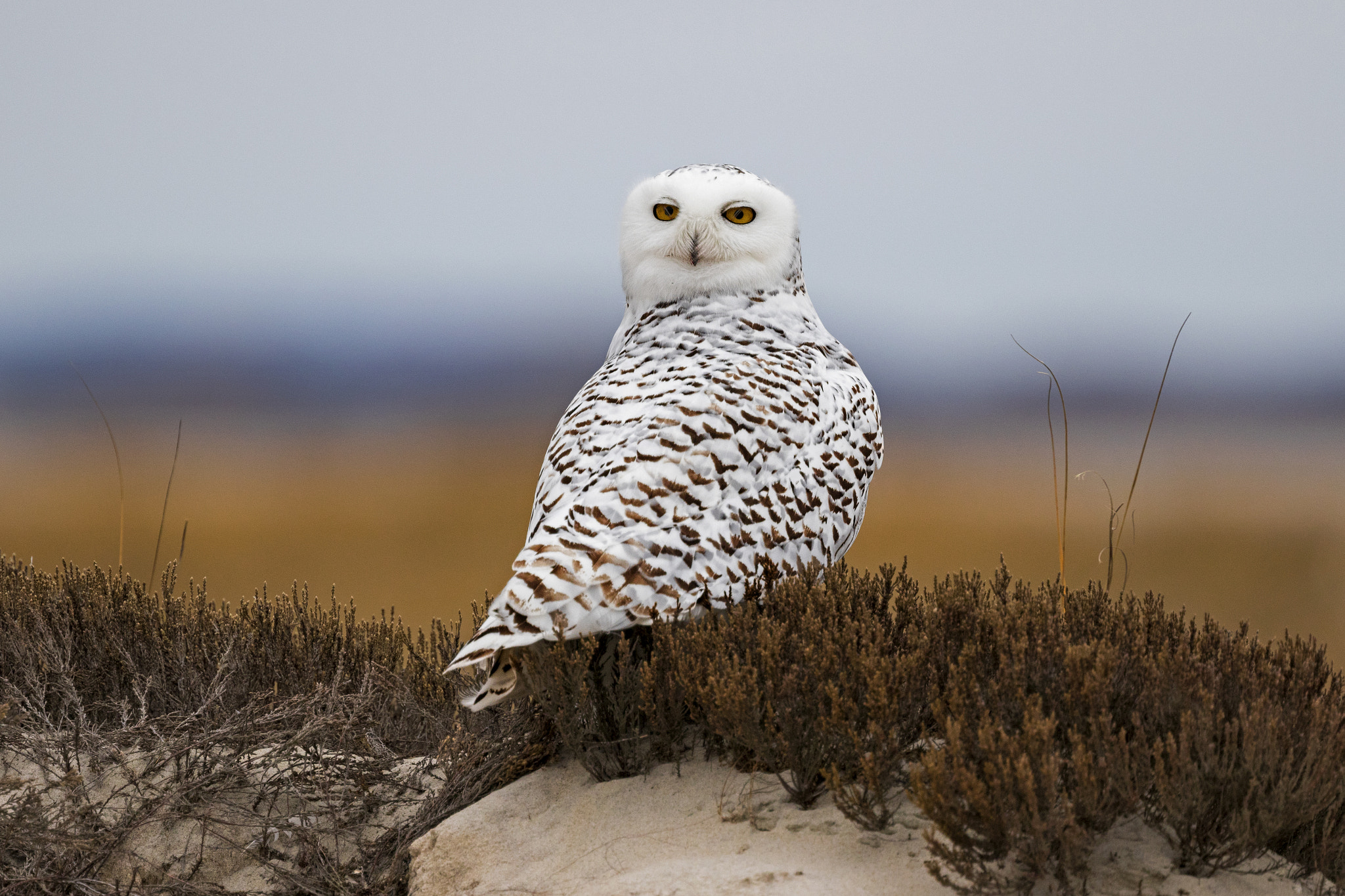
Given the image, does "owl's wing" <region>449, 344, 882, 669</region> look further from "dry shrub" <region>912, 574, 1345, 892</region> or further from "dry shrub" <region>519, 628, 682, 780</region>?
"dry shrub" <region>912, 574, 1345, 892</region>

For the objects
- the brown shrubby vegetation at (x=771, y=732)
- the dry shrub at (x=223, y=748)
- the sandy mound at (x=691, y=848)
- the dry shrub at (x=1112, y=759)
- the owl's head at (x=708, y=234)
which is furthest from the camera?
the owl's head at (x=708, y=234)

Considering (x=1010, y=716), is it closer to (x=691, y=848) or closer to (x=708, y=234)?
(x=691, y=848)

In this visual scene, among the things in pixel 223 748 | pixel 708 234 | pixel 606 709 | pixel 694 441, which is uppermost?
pixel 708 234

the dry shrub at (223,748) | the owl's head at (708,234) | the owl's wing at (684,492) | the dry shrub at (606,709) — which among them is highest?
the owl's head at (708,234)

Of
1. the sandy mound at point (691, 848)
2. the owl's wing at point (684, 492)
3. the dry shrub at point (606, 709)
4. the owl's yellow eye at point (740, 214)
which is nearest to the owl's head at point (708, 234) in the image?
the owl's yellow eye at point (740, 214)

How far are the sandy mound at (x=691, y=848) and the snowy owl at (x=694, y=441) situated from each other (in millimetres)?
424

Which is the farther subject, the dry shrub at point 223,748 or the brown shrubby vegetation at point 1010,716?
the dry shrub at point 223,748

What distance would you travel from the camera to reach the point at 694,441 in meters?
3.62

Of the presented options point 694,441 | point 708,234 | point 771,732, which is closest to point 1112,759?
point 771,732

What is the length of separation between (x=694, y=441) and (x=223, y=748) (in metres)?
2.12

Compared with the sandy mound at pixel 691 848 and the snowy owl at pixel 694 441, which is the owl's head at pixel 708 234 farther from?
the sandy mound at pixel 691 848

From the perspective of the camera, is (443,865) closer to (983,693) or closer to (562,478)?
(562,478)

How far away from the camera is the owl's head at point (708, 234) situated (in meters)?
4.22

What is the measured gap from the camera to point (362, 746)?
4070mm
